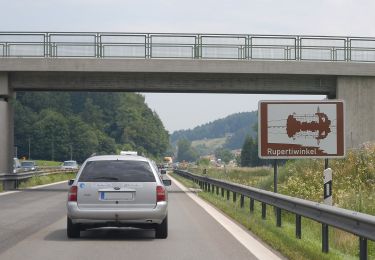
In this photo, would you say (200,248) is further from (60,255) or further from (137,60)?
(137,60)

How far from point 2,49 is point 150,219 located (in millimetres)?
24537

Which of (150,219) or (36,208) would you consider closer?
(150,219)

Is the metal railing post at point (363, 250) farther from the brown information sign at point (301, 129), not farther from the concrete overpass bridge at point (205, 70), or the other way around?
the concrete overpass bridge at point (205, 70)

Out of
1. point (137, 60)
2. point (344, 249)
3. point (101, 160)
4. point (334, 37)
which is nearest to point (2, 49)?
point (137, 60)

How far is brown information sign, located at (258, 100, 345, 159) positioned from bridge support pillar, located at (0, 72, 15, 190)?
21.2 m

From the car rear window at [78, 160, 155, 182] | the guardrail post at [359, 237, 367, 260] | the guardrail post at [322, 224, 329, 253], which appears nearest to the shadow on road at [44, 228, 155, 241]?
the car rear window at [78, 160, 155, 182]

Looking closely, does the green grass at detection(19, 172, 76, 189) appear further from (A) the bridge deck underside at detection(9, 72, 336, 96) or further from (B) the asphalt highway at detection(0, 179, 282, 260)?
(B) the asphalt highway at detection(0, 179, 282, 260)

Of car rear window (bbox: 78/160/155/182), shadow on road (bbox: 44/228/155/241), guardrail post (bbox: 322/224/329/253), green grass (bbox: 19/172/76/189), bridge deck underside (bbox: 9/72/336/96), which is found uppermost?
bridge deck underside (bbox: 9/72/336/96)

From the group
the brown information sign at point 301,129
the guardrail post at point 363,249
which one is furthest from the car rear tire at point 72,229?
the guardrail post at point 363,249

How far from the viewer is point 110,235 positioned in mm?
13688

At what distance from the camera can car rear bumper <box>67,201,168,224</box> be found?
41.7 feet

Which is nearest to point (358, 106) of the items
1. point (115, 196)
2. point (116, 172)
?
point (116, 172)

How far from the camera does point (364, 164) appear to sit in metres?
26.3

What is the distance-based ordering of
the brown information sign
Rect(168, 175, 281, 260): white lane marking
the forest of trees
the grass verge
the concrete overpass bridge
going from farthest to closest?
the forest of trees
the concrete overpass bridge
the brown information sign
Rect(168, 175, 281, 260): white lane marking
the grass verge
